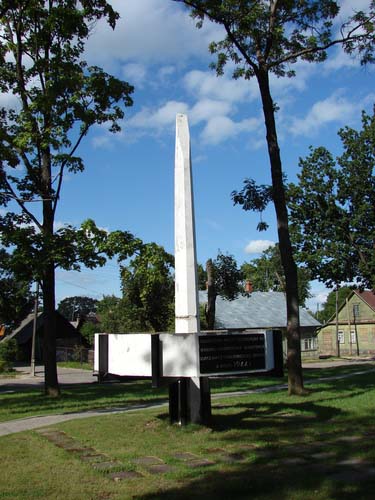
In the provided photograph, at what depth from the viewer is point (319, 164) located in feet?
120

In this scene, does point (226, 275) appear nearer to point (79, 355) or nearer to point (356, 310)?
point (79, 355)

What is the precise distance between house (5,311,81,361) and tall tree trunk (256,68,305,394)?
43594mm

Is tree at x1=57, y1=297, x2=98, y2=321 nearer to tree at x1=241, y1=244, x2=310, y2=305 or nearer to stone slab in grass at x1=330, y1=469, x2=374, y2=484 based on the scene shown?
tree at x1=241, y1=244, x2=310, y2=305

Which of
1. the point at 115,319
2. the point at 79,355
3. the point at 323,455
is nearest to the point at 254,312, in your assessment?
the point at 115,319

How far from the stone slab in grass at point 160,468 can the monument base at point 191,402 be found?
2533 mm

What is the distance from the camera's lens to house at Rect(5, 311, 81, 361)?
5631 cm

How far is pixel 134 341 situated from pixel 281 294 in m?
48.9

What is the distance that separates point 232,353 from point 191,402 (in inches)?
42.3

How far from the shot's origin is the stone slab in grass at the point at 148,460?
703 centimetres

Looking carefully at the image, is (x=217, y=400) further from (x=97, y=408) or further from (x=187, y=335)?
(x=187, y=335)

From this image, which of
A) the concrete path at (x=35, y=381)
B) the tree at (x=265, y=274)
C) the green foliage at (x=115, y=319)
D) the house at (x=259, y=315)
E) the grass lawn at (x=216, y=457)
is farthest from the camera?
the tree at (x=265, y=274)

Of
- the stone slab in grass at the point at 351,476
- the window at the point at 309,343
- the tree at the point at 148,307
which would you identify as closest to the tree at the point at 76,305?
the window at the point at 309,343

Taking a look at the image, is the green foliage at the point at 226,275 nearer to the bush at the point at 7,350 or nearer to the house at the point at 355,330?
the bush at the point at 7,350

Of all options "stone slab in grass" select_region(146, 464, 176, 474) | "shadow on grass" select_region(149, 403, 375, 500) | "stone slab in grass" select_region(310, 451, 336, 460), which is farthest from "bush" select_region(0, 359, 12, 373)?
"stone slab in grass" select_region(310, 451, 336, 460)
